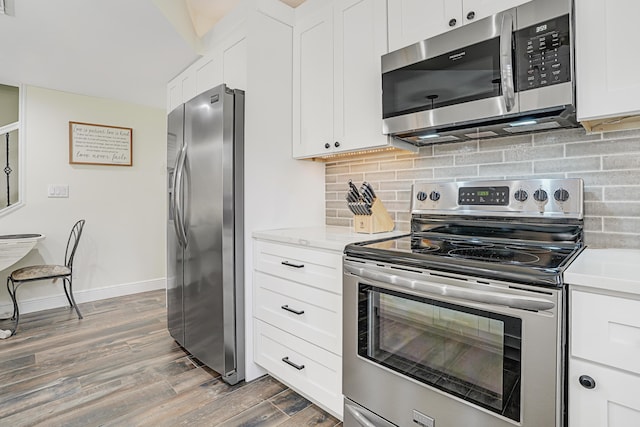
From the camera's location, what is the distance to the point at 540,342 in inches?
38.3

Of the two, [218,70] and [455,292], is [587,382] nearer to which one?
[455,292]

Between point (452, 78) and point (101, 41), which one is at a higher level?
point (101, 41)

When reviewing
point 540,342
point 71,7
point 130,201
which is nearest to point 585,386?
point 540,342

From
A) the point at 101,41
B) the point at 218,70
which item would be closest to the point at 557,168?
the point at 218,70

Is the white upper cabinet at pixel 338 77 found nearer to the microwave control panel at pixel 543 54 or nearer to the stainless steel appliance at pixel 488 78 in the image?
the stainless steel appliance at pixel 488 78

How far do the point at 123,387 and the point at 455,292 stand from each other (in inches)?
78.9

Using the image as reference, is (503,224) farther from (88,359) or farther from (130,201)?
(130,201)

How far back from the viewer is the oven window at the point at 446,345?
3.45 ft

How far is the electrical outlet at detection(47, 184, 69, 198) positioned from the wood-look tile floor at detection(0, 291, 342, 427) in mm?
1304

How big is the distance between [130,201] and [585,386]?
14.0 feet

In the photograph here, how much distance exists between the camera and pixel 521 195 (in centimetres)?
154

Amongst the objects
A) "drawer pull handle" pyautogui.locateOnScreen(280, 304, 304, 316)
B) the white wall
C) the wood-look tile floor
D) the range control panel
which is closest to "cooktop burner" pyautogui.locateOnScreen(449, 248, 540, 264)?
the range control panel

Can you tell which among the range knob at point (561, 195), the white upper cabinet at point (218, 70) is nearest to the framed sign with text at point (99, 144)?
the white upper cabinet at point (218, 70)

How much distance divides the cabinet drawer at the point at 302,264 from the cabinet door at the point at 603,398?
2.93 feet
